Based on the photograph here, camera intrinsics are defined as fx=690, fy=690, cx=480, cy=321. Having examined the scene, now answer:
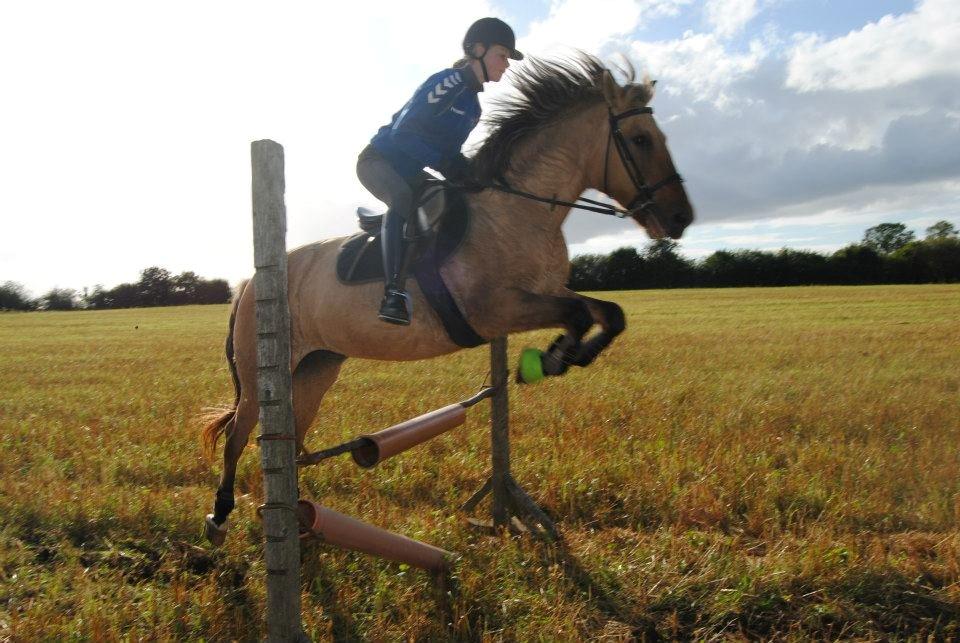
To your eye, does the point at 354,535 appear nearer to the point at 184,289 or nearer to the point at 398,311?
the point at 398,311

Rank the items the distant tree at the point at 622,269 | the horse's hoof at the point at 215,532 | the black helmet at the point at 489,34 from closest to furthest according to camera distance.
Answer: the black helmet at the point at 489,34, the horse's hoof at the point at 215,532, the distant tree at the point at 622,269

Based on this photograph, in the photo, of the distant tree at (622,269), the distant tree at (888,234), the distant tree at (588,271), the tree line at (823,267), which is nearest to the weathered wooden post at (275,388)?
the distant tree at (588,271)

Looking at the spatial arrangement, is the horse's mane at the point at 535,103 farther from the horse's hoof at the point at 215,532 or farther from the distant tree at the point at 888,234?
the distant tree at the point at 888,234

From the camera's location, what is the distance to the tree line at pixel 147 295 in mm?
57406

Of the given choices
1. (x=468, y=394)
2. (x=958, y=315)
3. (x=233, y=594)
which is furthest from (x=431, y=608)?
(x=958, y=315)

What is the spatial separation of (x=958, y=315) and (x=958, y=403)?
15.7 meters

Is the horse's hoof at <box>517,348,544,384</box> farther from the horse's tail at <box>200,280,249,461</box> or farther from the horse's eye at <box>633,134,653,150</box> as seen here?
the horse's tail at <box>200,280,249,461</box>

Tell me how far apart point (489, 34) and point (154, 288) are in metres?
60.6

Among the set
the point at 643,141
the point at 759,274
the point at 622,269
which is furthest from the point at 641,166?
the point at 759,274

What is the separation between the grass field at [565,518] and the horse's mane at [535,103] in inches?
93.2

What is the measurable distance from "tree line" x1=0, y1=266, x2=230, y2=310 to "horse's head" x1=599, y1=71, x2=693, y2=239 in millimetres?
56571

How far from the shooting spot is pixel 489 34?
377 cm

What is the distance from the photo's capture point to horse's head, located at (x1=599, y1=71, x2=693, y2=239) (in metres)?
3.88

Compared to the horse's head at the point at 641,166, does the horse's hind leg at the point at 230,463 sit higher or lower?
lower
